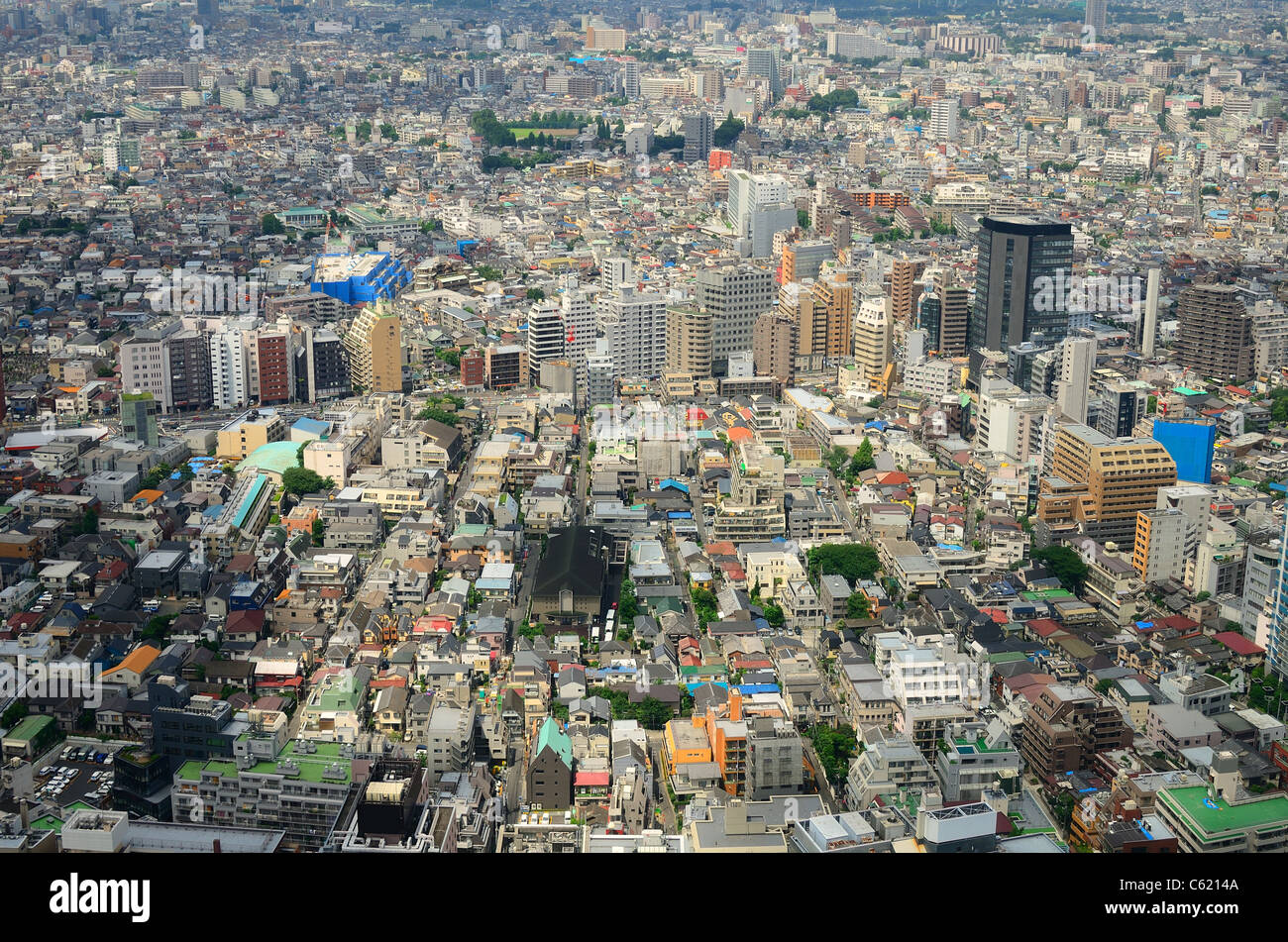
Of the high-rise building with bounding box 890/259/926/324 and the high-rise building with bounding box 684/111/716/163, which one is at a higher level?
the high-rise building with bounding box 684/111/716/163

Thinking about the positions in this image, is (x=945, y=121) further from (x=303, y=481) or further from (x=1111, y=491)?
(x=303, y=481)

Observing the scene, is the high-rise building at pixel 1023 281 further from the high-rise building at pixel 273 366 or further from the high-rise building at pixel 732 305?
the high-rise building at pixel 273 366

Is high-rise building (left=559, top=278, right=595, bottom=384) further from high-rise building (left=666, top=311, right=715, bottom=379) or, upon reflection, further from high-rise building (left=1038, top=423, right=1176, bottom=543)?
high-rise building (left=1038, top=423, right=1176, bottom=543)

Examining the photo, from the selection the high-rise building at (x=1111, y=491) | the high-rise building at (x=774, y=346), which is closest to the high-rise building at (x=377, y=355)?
the high-rise building at (x=774, y=346)

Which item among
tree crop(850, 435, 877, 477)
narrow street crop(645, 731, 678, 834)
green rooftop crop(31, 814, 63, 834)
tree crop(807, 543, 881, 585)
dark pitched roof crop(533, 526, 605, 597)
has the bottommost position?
narrow street crop(645, 731, 678, 834)

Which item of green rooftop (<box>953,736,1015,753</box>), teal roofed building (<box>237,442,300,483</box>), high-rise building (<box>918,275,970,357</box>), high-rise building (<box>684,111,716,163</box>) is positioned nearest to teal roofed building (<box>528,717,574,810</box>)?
green rooftop (<box>953,736,1015,753</box>)
